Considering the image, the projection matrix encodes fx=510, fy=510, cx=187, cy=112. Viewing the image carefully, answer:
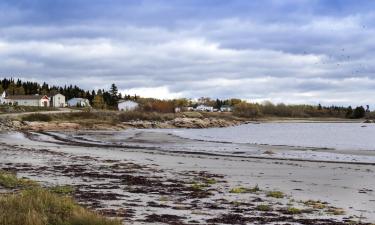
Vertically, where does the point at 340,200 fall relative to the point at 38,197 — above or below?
below

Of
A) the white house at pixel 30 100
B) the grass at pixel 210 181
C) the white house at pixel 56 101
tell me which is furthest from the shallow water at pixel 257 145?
the white house at pixel 56 101

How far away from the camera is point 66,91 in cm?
17362

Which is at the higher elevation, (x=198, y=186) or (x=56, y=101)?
(x=56, y=101)

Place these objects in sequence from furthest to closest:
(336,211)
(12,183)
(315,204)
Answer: (12,183) < (315,204) < (336,211)

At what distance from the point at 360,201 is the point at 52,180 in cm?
973

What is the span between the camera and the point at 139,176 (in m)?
19.2

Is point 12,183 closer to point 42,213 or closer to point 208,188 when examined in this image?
point 208,188

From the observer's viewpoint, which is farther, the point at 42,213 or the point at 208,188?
the point at 208,188

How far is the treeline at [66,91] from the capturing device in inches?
5935

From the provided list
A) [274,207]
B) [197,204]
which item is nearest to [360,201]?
[274,207]

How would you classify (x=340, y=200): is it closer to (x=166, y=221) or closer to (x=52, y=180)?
(x=166, y=221)

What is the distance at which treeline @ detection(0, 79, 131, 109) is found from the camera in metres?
151

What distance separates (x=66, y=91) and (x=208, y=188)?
163m

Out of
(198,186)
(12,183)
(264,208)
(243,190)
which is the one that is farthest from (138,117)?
(264,208)
